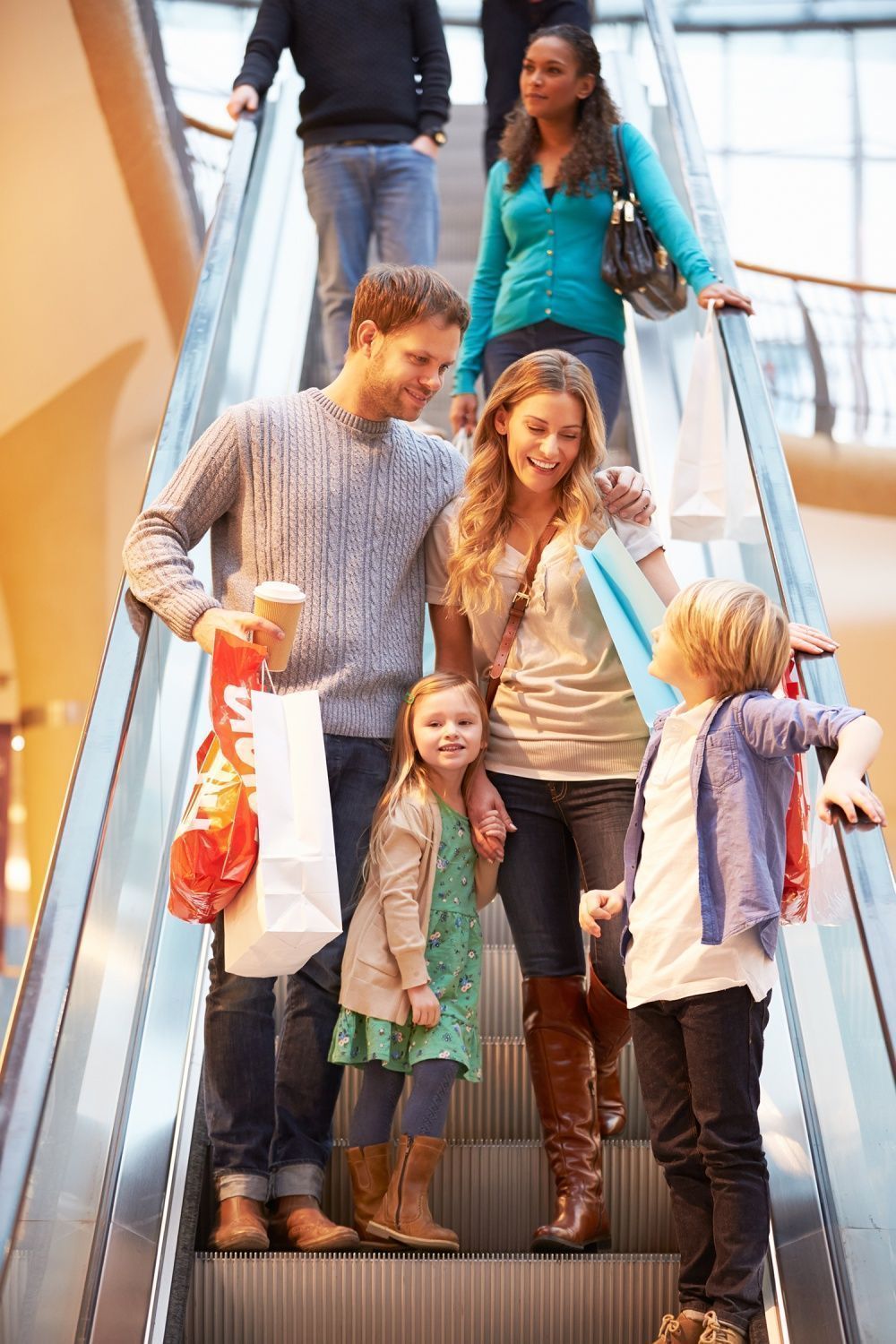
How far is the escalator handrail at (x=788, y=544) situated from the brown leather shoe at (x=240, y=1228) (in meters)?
1.29

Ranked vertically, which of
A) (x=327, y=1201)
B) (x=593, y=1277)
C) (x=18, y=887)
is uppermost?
(x=18, y=887)

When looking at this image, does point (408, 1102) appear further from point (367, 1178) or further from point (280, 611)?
point (280, 611)

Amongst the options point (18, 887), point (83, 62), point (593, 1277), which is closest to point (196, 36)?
point (83, 62)

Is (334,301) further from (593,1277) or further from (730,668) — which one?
(593,1277)

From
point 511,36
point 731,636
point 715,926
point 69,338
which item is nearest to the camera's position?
point 715,926

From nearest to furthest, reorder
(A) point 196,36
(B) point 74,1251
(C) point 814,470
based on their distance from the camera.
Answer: (B) point 74,1251 → (C) point 814,470 → (A) point 196,36

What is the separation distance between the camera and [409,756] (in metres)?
3.21

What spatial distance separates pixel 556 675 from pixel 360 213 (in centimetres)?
293

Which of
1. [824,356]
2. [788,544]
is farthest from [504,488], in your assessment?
[824,356]

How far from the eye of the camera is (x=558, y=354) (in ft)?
10.7

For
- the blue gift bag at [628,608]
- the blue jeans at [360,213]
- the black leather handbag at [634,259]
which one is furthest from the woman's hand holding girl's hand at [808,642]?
the blue jeans at [360,213]

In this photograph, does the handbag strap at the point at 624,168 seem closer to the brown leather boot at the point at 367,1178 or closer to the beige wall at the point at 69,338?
the brown leather boot at the point at 367,1178

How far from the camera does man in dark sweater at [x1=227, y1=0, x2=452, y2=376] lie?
5.52m

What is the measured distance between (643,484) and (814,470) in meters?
6.73
